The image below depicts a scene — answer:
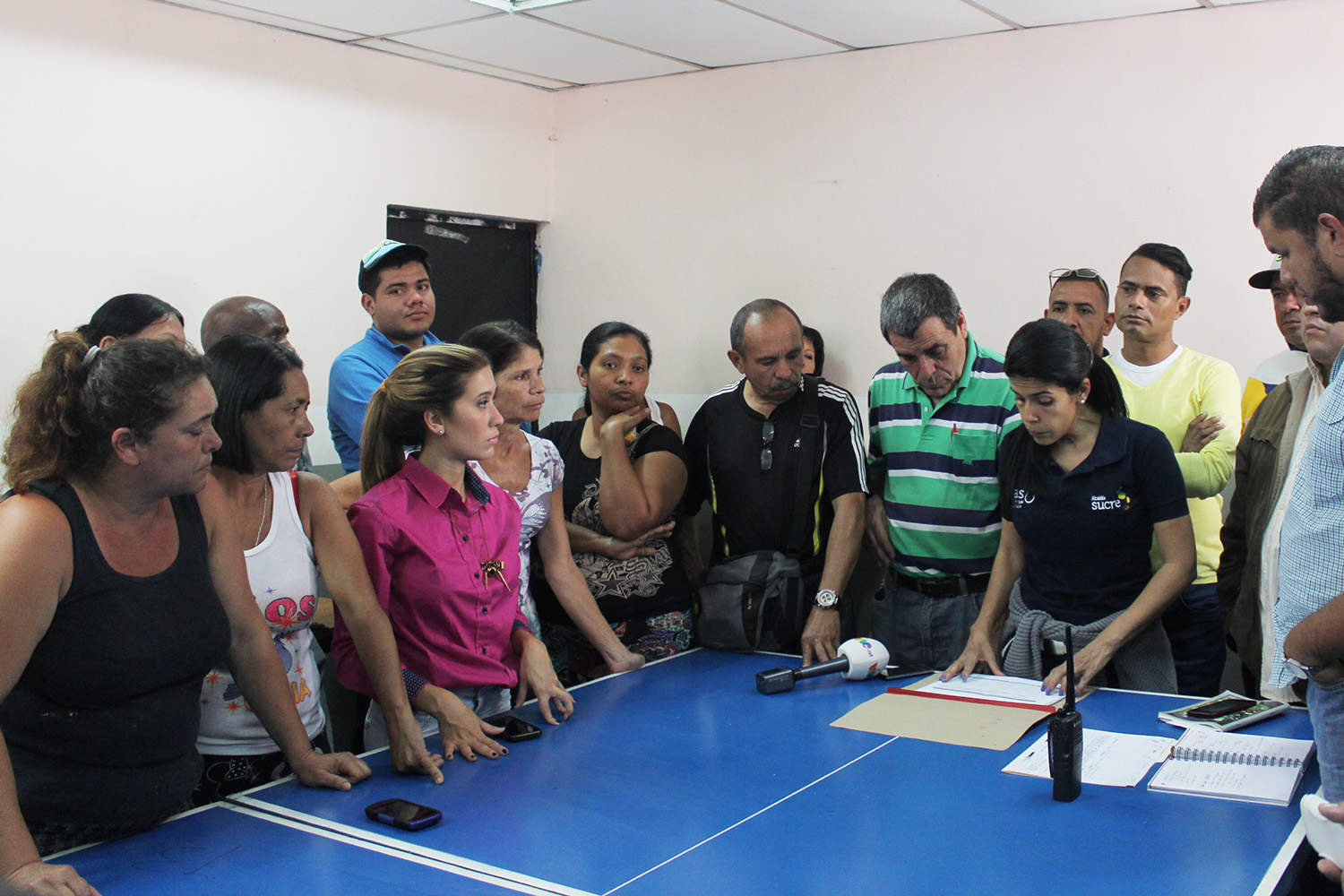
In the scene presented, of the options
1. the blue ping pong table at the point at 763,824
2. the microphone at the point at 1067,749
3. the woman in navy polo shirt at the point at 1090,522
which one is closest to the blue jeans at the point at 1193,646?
the woman in navy polo shirt at the point at 1090,522

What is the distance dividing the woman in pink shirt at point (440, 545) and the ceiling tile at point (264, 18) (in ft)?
7.49

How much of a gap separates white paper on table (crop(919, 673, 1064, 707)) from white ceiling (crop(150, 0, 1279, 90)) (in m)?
2.40

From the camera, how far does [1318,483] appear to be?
179 centimetres

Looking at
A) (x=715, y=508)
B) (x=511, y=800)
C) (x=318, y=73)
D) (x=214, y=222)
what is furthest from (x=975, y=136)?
(x=511, y=800)

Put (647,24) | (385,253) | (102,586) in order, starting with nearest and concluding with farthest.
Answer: (102,586) → (385,253) → (647,24)

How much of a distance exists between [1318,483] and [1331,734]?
1.32ft

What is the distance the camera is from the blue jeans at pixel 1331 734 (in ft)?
5.88

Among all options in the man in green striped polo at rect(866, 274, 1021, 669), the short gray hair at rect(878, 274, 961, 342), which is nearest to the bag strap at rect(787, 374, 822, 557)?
the man in green striped polo at rect(866, 274, 1021, 669)

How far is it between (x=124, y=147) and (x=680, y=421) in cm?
254

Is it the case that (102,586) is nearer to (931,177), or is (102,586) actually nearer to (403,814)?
(403,814)

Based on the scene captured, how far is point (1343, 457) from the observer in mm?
1734

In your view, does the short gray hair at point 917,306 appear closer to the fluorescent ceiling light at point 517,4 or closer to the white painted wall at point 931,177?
the white painted wall at point 931,177

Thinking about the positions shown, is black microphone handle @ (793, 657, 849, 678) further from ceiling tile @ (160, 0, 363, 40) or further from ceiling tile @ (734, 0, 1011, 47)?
ceiling tile @ (160, 0, 363, 40)

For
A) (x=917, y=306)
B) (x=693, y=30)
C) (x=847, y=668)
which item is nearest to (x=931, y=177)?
(x=693, y=30)
